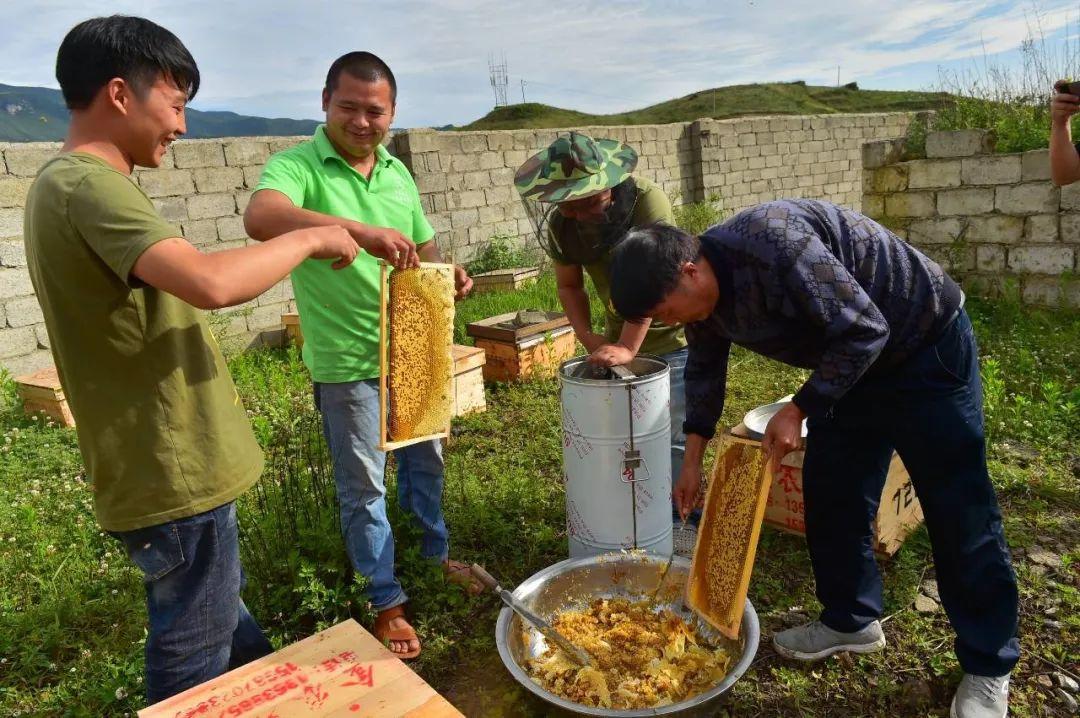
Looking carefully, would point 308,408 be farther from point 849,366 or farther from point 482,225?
point 482,225

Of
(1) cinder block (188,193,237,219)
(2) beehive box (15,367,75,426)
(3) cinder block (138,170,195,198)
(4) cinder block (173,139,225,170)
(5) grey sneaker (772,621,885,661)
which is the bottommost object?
(5) grey sneaker (772,621,885,661)

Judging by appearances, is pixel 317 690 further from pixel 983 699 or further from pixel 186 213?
pixel 186 213

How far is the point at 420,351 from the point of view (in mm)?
3059

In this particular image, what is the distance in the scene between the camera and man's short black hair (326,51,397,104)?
2799mm

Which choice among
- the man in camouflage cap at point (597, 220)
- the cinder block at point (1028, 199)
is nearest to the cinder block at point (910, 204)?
the cinder block at point (1028, 199)

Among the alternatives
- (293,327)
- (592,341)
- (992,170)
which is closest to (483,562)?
(592,341)

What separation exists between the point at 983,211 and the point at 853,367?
6.66 m

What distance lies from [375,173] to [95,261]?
4.61ft

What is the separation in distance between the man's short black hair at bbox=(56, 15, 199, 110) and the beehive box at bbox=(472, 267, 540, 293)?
23.9 feet

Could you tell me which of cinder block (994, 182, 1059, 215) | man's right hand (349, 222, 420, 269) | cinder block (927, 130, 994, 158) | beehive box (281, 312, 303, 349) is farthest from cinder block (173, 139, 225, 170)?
cinder block (994, 182, 1059, 215)

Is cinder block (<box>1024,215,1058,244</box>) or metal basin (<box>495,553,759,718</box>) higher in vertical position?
cinder block (<box>1024,215,1058,244</box>)

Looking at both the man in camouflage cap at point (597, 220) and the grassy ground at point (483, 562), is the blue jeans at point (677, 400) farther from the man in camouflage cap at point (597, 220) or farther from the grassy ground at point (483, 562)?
the grassy ground at point (483, 562)

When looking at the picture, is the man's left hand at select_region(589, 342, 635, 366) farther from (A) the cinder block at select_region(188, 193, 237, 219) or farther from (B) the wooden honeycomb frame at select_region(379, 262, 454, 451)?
(A) the cinder block at select_region(188, 193, 237, 219)

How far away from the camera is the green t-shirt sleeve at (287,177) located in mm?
2639
